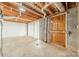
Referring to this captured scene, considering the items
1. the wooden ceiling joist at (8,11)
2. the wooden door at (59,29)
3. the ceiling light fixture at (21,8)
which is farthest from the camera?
the wooden door at (59,29)

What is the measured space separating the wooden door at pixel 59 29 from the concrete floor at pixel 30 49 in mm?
109

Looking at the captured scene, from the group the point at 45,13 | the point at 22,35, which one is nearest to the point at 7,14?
the point at 22,35

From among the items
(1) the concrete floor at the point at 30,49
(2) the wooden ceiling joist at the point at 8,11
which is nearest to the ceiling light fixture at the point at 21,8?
(2) the wooden ceiling joist at the point at 8,11

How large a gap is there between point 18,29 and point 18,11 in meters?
0.30

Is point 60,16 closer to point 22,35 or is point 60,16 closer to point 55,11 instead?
point 55,11

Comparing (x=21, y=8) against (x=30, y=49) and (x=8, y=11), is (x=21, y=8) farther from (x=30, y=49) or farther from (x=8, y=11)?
(x=30, y=49)

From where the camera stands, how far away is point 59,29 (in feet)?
6.41

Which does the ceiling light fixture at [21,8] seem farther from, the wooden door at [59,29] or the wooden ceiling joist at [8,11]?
the wooden door at [59,29]

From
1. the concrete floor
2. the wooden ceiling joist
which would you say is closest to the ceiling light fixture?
the wooden ceiling joist

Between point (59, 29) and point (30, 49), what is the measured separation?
1.99ft

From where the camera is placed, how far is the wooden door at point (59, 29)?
190 centimetres

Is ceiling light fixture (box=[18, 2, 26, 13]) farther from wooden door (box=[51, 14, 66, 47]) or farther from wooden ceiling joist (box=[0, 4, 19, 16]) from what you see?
wooden door (box=[51, 14, 66, 47])

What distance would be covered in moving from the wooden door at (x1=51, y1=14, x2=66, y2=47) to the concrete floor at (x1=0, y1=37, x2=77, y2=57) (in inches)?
4.3

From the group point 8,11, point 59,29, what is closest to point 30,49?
point 59,29
